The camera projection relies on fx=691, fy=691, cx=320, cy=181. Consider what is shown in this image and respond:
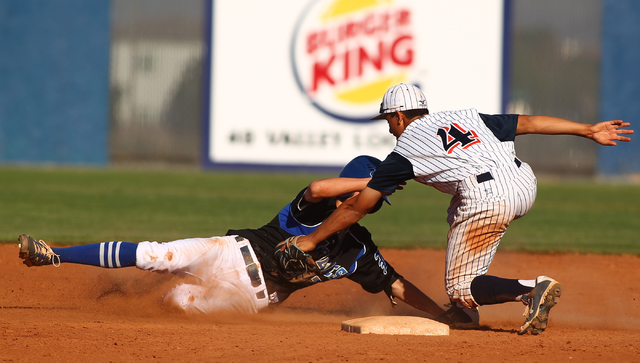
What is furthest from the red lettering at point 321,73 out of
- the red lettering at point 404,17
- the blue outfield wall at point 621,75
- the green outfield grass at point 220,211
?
the blue outfield wall at point 621,75

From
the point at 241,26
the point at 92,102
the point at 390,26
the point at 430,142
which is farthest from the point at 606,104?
the point at 430,142

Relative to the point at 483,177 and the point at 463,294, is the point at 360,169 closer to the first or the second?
the point at 483,177

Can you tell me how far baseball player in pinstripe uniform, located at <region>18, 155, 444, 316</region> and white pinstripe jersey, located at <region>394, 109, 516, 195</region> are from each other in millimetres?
338

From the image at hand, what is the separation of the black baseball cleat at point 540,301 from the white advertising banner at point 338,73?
535 inches

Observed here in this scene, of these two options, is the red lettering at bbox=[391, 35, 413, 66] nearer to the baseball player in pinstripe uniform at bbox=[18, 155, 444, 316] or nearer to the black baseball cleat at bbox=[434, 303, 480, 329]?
the baseball player in pinstripe uniform at bbox=[18, 155, 444, 316]

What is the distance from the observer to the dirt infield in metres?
3.43

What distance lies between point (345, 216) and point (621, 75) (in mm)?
17728

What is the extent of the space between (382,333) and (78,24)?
17874mm

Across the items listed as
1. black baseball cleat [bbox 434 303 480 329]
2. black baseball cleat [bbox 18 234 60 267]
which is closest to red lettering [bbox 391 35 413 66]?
black baseball cleat [bbox 434 303 480 329]

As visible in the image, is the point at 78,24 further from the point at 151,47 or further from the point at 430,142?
the point at 430,142

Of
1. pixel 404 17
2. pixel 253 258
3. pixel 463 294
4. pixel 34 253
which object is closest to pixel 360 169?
pixel 253 258

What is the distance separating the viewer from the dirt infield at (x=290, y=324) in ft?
11.2

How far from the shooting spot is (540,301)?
3.81m

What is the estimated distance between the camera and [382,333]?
4.02 metres
